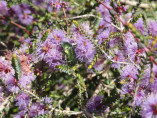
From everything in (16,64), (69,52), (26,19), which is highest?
(26,19)

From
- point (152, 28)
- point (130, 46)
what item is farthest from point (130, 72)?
point (152, 28)

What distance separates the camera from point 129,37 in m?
2.07

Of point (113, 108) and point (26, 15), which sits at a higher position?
point (26, 15)

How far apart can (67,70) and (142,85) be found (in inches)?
29.8

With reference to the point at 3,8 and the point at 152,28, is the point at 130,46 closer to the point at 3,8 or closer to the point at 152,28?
the point at 152,28

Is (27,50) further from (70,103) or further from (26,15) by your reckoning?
(26,15)

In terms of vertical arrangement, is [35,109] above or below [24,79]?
below

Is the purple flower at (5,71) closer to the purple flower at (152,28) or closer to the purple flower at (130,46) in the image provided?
the purple flower at (130,46)

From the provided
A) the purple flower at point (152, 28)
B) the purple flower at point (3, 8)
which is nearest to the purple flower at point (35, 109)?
the purple flower at point (152, 28)

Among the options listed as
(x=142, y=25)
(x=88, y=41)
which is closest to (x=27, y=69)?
(x=88, y=41)

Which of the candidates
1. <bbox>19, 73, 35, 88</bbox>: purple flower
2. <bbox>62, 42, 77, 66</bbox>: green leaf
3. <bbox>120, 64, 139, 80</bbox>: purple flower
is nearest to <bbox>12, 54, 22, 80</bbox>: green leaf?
<bbox>19, 73, 35, 88</bbox>: purple flower

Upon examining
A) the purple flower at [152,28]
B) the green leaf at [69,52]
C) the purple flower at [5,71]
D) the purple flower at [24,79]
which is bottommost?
the purple flower at [24,79]

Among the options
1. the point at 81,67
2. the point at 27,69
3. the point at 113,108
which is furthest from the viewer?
the point at 81,67

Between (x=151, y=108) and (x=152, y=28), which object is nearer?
(x=151, y=108)
